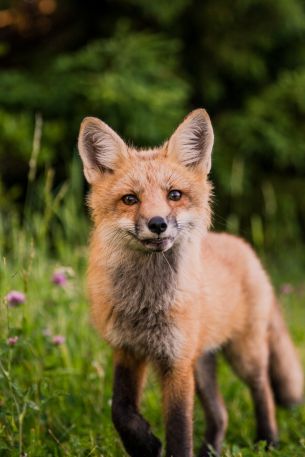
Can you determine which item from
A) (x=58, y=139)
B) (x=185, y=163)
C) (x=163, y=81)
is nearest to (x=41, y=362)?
(x=185, y=163)

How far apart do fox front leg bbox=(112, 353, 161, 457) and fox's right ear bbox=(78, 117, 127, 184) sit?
3.47 ft

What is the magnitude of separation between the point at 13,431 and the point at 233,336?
166cm

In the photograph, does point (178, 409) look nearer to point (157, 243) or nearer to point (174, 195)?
point (157, 243)

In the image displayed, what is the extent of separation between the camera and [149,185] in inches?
130

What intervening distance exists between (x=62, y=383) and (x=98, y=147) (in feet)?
5.55

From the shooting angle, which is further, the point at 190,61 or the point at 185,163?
the point at 190,61

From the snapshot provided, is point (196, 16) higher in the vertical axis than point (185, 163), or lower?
higher

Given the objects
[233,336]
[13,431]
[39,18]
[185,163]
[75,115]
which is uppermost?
[39,18]

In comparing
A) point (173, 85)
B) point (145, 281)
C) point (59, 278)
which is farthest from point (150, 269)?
point (173, 85)

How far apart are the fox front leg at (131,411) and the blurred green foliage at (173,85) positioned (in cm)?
359

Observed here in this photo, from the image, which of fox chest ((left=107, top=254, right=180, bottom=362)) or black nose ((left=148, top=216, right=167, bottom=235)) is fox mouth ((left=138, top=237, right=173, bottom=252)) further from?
fox chest ((left=107, top=254, right=180, bottom=362))

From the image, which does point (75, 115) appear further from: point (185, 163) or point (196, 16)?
point (185, 163)

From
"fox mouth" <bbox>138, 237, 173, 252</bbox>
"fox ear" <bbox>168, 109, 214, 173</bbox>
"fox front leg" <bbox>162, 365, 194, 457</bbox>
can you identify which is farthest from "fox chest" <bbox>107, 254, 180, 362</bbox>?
"fox ear" <bbox>168, 109, 214, 173</bbox>

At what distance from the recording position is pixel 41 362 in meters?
4.37
